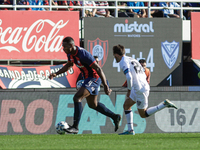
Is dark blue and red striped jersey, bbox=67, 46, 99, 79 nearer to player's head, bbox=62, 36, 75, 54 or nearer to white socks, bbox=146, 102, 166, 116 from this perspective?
player's head, bbox=62, 36, 75, 54

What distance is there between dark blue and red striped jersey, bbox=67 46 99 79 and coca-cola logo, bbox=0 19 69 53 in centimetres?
731

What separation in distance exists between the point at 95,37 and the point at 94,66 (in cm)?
766

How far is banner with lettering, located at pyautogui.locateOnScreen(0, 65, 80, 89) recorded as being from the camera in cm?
1471

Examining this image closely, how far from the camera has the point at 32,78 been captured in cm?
1498

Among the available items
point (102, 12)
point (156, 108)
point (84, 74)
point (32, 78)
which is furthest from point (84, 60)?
point (102, 12)

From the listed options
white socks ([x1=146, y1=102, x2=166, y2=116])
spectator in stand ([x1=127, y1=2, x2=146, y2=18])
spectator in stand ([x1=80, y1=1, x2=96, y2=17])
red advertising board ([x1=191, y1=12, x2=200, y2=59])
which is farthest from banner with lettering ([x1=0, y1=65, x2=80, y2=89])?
white socks ([x1=146, y1=102, x2=166, y2=116])

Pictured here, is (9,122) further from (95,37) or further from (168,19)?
(168,19)

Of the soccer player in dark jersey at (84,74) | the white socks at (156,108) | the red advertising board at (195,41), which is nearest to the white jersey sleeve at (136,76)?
the white socks at (156,108)

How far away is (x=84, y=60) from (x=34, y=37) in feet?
25.4

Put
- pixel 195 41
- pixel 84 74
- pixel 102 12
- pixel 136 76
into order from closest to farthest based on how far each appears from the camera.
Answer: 1. pixel 84 74
2. pixel 136 76
3. pixel 195 41
4. pixel 102 12

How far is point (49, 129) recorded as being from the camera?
34.9ft

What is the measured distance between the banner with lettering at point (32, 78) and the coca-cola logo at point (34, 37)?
34.5 inches

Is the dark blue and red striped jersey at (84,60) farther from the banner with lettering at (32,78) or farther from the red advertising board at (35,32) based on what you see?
the red advertising board at (35,32)

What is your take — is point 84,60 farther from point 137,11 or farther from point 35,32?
point 137,11
